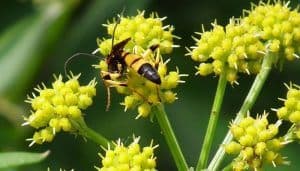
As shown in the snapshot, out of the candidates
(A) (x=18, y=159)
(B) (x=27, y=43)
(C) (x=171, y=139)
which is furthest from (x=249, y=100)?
(B) (x=27, y=43)

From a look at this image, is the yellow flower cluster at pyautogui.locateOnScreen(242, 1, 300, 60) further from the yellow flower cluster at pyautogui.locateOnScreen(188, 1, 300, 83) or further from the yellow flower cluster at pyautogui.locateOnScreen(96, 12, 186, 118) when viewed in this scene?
the yellow flower cluster at pyautogui.locateOnScreen(96, 12, 186, 118)

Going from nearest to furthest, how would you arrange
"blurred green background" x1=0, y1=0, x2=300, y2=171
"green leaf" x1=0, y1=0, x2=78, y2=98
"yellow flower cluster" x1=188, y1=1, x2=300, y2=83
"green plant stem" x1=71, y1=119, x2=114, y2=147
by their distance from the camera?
"green plant stem" x1=71, y1=119, x2=114, y2=147
"yellow flower cluster" x1=188, y1=1, x2=300, y2=83
"green leaf" x1=0, y1=0, x2=78, y2=98
"blurred green background" x1=0, y1=0, x2=300, y2=171

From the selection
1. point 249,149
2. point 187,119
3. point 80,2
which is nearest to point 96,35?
point 80,2

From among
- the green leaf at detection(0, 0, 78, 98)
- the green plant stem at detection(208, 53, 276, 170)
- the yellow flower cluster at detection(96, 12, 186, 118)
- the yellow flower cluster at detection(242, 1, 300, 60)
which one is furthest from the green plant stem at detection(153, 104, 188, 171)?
the green leaf at detection(0, 0, 78, 98)

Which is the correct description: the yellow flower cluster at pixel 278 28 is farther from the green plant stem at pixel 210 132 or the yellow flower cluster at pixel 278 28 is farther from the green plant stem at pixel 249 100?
the green plant stem at pixel 210 132

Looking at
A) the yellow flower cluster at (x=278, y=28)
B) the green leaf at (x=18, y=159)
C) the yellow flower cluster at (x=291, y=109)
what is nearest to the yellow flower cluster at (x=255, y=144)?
the yellow flower cluster at (x=291, y=109)
